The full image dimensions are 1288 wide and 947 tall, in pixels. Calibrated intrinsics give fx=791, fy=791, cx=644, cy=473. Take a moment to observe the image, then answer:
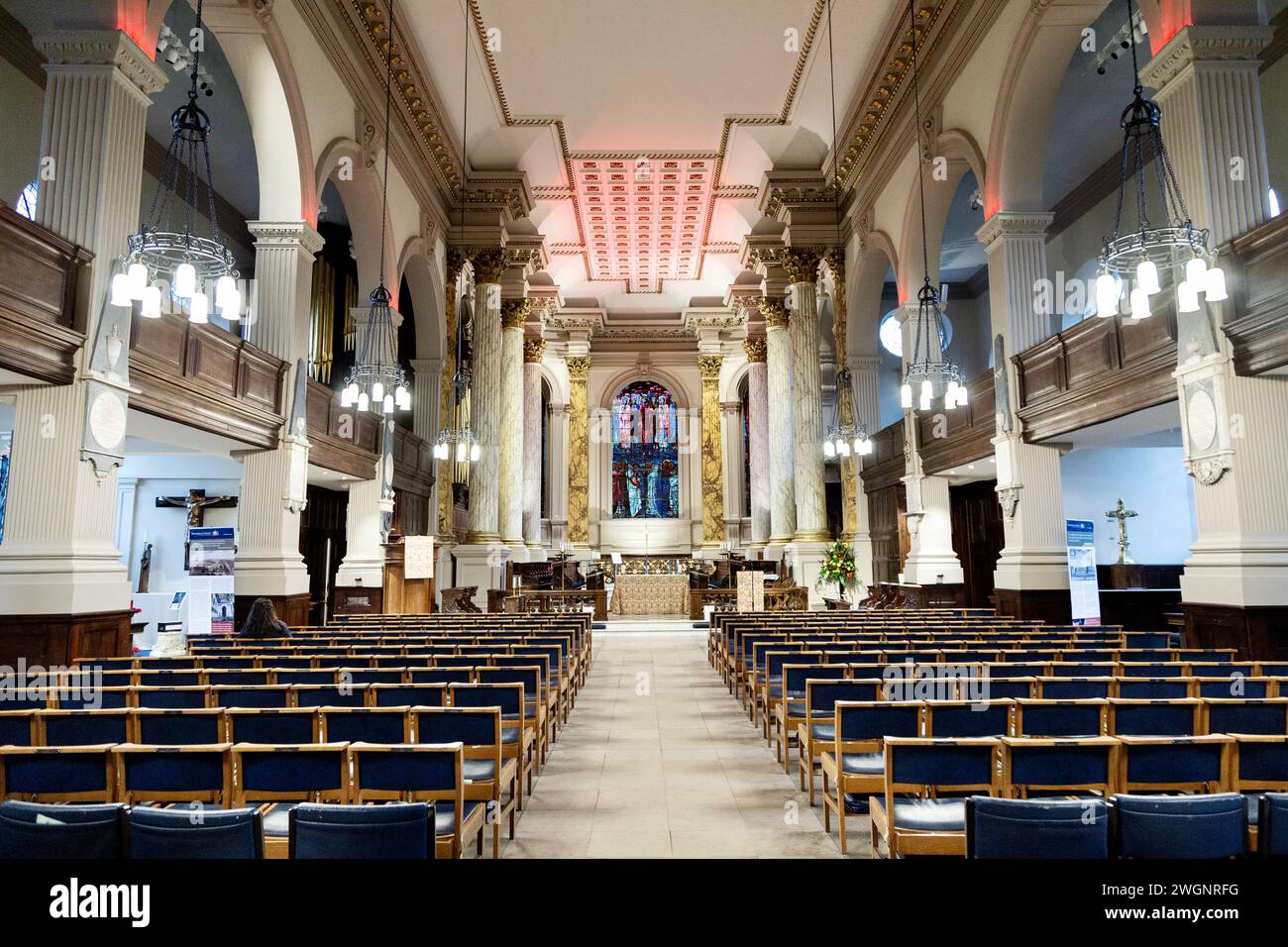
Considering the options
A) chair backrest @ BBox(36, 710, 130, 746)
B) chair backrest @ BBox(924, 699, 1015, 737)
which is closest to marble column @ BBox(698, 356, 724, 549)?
chair backrest @ BBox(924, 699, 1015, 737)

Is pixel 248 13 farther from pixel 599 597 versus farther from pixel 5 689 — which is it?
pixel 599 597

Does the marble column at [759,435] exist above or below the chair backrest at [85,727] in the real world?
above

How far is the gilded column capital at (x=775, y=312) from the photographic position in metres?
18.5

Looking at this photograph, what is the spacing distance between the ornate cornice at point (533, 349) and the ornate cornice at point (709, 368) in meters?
5.10

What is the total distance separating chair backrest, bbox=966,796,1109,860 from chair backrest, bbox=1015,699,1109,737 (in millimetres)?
1358

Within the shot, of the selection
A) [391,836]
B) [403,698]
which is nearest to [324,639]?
[403,698]

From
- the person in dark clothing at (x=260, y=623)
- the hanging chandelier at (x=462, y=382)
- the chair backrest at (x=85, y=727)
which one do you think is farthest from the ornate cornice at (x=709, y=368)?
the chair backrest at (x=85, y=727)

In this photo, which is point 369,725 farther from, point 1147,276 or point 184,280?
point 1147,276

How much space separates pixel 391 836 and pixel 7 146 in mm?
10701

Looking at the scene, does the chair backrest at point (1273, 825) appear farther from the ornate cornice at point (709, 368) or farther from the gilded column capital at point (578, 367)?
the gilded column capital at point (578, 367)

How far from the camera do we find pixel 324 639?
701 cm

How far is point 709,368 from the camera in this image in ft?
80.5

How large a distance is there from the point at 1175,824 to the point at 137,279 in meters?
6.11

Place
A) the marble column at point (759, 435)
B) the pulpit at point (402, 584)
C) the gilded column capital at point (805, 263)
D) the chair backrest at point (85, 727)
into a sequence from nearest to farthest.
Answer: the chair backrest at point (85, 727), the pulpit at point (402, 584), the gilded column capital at point (805, 263), the marble column at point (759, 435)
